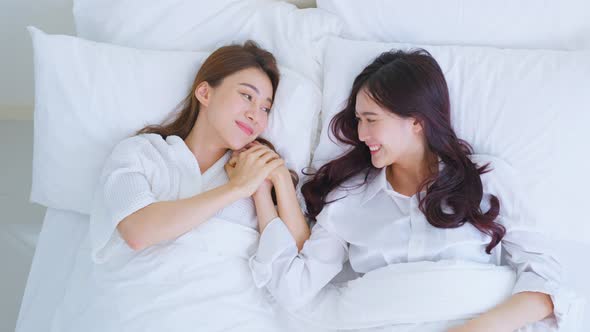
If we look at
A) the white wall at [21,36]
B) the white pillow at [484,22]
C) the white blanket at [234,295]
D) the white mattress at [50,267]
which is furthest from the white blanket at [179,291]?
the white wall at [21,36]

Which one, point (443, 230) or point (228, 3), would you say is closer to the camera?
point (443, 230)

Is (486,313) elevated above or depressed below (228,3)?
below

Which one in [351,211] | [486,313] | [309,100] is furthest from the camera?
[309,100]

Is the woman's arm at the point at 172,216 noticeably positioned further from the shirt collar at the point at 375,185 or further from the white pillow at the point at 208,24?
the white pillow at the point at 208,24

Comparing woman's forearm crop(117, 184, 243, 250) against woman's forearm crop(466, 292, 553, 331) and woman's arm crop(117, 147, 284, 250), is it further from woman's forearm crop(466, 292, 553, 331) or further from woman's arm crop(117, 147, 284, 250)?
woman's forearm crop(466, 292, 553, 331)

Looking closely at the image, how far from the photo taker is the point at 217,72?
161 centimetres

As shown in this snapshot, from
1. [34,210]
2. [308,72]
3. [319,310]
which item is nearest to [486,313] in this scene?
[319,310]

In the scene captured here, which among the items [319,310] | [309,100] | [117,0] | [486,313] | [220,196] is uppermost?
[117,0]

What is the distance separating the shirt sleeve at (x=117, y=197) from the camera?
1.42 meters

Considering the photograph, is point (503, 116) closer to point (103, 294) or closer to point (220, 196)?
point (220, 196)

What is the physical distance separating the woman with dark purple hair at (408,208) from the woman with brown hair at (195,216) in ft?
0.26

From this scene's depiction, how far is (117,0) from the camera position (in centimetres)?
179

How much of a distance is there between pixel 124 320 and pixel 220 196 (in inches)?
14.7

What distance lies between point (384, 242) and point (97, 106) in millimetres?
912
